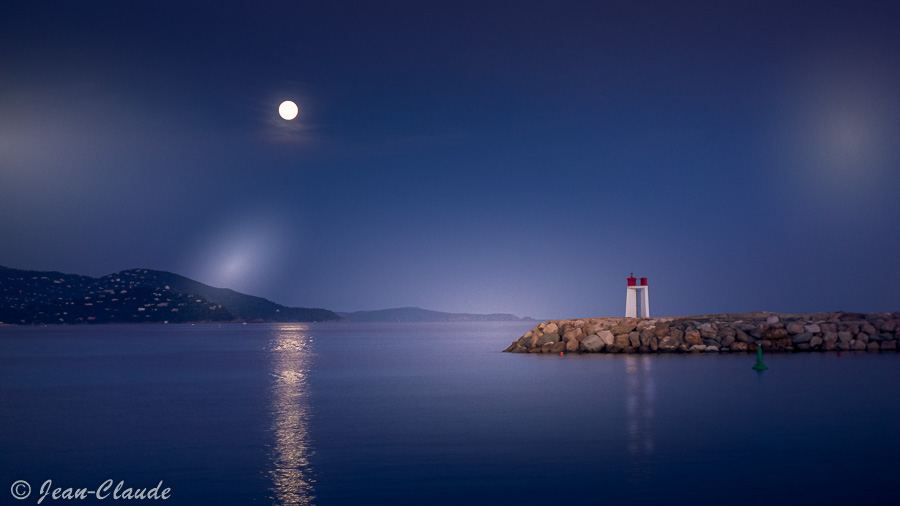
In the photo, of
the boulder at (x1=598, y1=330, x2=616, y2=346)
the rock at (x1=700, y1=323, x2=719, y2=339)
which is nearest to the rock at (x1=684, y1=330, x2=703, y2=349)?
the rock at (x1=700, y1=323, x2=719, y2=339)

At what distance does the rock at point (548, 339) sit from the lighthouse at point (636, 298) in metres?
8.17

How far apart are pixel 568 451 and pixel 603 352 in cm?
2846

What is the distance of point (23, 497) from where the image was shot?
9.36m

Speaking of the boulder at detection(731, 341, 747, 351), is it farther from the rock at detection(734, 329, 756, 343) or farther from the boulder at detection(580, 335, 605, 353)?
the boulder at detection(580, 335, 605, 353)

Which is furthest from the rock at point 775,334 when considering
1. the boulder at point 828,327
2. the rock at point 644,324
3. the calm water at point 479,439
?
the calm water at point 479,439

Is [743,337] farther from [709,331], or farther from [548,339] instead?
[548,339]

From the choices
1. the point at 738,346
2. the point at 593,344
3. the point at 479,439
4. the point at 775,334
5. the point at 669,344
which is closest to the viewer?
the point at 479,439

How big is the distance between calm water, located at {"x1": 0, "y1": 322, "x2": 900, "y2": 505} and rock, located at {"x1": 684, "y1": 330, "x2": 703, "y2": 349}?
36.8 feet

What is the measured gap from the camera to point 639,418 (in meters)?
15.7

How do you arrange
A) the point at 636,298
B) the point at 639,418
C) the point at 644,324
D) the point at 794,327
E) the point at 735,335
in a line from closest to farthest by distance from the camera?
the point at 639,418, the point at 735,335, the point at 794,327, the point at 644,324, the point at 636,298

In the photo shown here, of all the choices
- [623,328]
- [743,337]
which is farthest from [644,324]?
[743,337]

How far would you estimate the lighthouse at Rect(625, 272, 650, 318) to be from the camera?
46.8 m

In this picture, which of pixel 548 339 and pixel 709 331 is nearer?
pixel 709 331

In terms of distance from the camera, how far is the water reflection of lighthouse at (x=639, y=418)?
10867 mm
